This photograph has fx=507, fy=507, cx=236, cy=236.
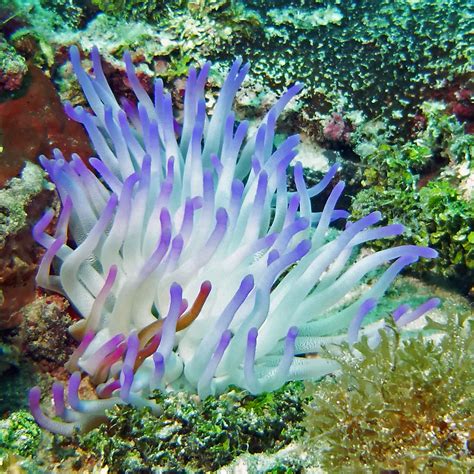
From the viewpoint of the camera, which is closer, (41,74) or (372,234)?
(372,234)

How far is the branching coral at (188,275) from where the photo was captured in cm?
215

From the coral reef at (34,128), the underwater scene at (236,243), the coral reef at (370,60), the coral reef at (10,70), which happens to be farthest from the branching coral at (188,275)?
the coral reef at (370,60)

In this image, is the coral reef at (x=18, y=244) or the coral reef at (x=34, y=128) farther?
the coral reef at (x=34, y=128)

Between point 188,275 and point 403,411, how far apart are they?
1.08m

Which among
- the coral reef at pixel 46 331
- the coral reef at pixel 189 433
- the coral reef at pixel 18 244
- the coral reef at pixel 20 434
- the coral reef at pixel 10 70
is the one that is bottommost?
the coral reef at pixel 189 433

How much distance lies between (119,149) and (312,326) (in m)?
1.37

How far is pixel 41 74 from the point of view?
9.27 ft

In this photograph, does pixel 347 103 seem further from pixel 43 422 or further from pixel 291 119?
pixel 43 422

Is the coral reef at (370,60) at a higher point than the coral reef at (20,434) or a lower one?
higher

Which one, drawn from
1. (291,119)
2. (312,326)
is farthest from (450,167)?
(312,326)

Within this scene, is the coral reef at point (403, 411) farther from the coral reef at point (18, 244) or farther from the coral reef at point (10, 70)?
the coral reef at point (10, 70)

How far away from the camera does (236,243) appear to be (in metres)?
2.60

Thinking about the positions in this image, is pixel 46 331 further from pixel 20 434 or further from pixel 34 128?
pixel 34 128

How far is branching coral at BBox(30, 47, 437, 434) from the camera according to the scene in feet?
7.07
